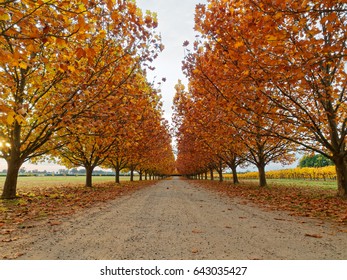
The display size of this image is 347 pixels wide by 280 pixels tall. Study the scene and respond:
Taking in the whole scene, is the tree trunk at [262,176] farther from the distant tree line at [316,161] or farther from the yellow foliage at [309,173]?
the distant tree line at [316,161]

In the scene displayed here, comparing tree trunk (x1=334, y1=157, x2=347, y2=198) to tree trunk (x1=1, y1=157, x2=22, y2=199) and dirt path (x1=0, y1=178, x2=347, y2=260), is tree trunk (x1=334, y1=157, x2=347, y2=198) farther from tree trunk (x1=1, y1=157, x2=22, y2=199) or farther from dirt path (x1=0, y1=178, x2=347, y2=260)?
tree trunk (x1=1, y1=157, x2=22, y2=199)

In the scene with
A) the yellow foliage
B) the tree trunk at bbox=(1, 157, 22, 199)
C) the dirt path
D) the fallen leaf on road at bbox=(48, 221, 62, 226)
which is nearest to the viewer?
the dirt path

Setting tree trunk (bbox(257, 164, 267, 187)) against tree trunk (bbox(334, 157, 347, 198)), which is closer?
tree trunk (bbox(334, 157, 347, 198))

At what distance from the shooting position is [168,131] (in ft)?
94.2

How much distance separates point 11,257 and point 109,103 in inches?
299

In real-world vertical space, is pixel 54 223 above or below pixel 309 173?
below

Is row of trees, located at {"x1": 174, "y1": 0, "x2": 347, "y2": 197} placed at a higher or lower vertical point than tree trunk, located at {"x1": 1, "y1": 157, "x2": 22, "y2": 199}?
higher

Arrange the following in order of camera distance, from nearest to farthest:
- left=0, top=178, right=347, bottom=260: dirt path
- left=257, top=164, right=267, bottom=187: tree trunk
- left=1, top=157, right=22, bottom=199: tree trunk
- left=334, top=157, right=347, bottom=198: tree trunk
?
left=0, top=178, right=347, bottom=260: dirt path → left=334, top=157, right=347, bottom=198: tree trunk → left=1, top=157, right=22, bottom=199: tree trunk → left=257, top=164, right=267, bottom=187: tree trunk

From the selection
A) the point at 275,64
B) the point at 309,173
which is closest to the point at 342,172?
the point at 275,64

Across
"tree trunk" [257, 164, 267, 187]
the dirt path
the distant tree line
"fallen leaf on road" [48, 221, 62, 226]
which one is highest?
the distant tree line

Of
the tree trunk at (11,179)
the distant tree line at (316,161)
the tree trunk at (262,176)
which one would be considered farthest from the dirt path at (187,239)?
the distant tree line at (316,161)

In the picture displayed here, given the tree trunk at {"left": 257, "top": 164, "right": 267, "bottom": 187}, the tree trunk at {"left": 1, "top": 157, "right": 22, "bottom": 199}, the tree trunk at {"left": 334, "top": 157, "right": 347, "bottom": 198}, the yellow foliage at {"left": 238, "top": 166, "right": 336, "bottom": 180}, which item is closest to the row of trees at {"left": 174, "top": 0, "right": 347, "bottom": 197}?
the tree trunk at {"left": 334, "top": 157, "right": 347, "bottom": 198}

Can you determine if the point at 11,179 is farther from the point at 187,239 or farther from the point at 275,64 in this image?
the point at 275,64

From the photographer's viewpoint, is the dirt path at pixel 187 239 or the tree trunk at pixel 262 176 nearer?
the dirt path at pixel 187 239
